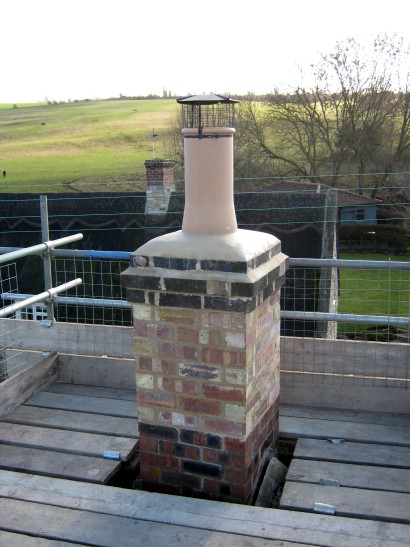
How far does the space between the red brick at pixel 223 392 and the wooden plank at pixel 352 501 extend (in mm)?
570

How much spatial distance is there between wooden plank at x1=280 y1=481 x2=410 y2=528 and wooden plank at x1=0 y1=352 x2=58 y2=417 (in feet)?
6.61

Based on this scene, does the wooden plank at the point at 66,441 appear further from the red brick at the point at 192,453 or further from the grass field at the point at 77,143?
the grass field at the point at 77,143

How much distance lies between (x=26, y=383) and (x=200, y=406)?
1.73 m

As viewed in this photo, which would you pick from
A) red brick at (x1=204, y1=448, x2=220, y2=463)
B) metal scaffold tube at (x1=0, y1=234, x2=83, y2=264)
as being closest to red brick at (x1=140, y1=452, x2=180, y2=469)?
red brick at (x1=204, y1=448, x2=220, y2=463)

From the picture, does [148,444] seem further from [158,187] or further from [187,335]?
[158,187]

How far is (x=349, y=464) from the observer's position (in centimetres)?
336

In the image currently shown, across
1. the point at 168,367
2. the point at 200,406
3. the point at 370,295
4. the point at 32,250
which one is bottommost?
the point at 370,295

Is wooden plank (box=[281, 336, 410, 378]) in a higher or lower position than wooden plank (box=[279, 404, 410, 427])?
higher

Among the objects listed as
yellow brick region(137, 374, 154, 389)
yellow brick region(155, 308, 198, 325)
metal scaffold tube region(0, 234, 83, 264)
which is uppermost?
metal scaffold tube region(0, 234, 83, 264)

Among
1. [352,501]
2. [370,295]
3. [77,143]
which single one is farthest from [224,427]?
[77,143]

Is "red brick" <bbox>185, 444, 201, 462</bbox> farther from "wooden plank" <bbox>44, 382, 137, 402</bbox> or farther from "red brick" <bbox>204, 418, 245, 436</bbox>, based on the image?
"wooden plank" <bbox>44, 382, 137, 402</bbox>

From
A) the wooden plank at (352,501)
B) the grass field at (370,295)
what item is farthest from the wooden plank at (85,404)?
the grass field at (370,295)

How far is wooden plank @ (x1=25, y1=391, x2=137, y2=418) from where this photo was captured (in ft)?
13.4

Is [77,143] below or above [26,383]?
above
